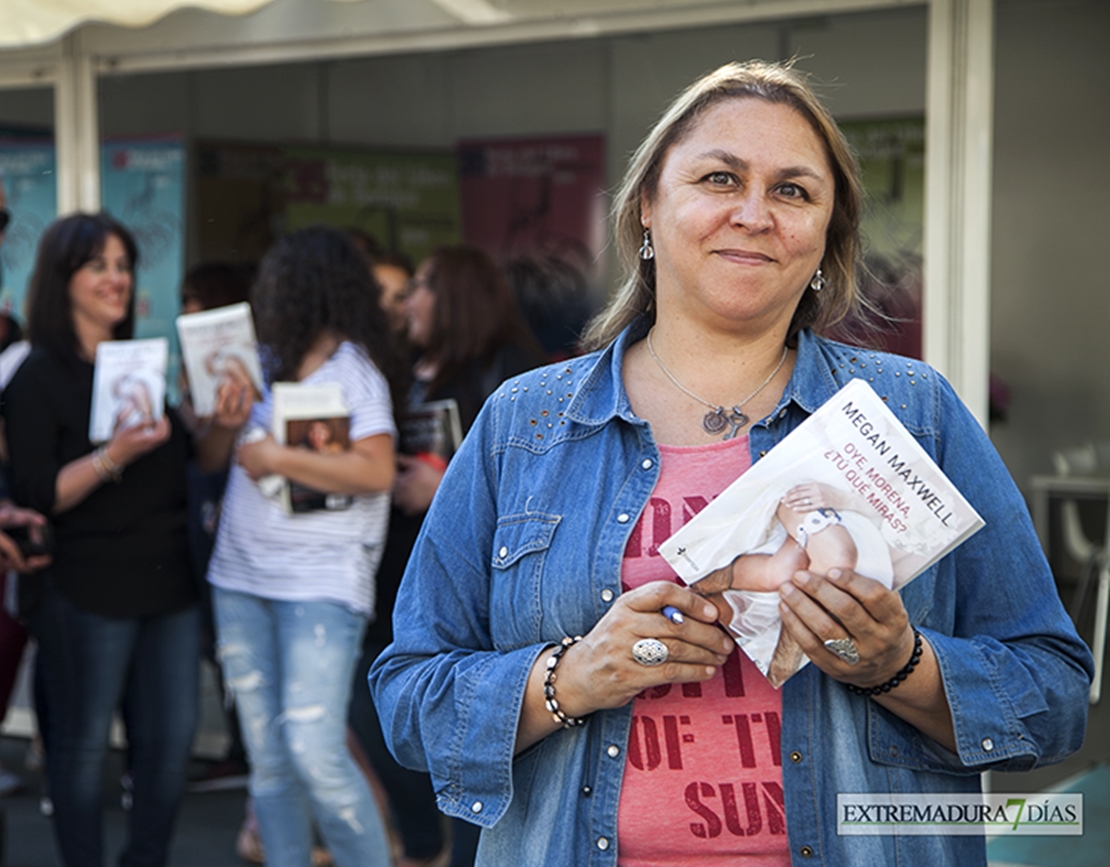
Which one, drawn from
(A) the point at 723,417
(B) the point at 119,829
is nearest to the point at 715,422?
Result: (A) the point at 723,417

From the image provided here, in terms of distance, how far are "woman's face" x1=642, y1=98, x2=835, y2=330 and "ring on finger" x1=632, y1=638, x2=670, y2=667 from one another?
46 centimetres

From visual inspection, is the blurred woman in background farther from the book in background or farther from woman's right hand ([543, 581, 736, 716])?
woman's right hand ([543, 581, 736, 716])

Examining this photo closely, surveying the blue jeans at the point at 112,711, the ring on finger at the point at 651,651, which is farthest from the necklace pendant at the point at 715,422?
the blue jeans at the point at 112,711

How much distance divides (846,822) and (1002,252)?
6.12m

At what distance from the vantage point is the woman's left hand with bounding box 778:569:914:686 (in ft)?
4.48

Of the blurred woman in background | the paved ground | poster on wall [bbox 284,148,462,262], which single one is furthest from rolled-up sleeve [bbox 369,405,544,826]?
poster on wall [bbox 284,148,462,262]

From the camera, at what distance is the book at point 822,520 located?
1388 mm

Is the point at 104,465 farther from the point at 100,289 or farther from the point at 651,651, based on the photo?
Answer: the point at 651,651

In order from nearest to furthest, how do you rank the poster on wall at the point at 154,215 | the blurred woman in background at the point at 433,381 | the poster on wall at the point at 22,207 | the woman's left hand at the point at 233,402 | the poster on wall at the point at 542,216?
the woman's left hand at the point at 233,402 → the blurred woman in background at the point at 433,381 → the poster on wall at the point at 154,215 → the poster on wall at the point at 22,207 → the poster on wall at the point at 542,216

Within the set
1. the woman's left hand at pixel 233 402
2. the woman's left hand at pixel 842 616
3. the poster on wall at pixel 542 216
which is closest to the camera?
the woman's left hand at pixel 842 616

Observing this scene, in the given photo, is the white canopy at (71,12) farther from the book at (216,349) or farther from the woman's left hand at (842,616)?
Answer: the woman's left hand at (842,616)

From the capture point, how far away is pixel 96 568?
3520mm

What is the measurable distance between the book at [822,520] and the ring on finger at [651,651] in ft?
0.26

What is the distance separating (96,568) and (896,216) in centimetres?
288
